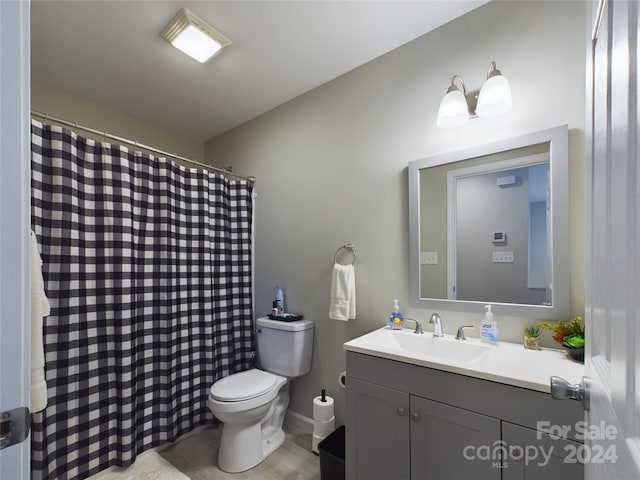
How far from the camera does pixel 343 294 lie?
1777 millimetres

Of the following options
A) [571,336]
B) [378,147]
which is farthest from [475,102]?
[571,336]

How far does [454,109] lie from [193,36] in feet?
4.70

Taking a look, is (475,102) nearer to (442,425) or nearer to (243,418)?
(442,425)

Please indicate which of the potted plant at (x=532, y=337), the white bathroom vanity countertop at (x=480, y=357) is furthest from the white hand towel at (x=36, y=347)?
the potted plant at (x=532, y=337)

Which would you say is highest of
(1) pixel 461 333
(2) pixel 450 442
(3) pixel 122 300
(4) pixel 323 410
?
(3) pixel 122 300

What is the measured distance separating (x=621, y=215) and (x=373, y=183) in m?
1.44

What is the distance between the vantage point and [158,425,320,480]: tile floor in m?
1.66

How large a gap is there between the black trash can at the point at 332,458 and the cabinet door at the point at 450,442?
1.53 feet

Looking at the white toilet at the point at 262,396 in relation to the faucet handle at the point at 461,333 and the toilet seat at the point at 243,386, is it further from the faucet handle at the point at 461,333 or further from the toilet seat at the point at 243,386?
the faucet handle at the point at 461,333

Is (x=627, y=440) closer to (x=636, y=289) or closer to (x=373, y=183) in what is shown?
(x=636, y=289)

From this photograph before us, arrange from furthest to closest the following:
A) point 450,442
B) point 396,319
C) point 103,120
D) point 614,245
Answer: point 103,120
point 396,319
point 450,442
point 614,245

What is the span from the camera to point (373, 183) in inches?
71.5

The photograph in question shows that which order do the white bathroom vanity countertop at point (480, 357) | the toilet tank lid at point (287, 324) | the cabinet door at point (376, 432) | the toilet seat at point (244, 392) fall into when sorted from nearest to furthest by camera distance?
1. the white bathroom vanity countertop at point (480, 357)
2. the cabinet door at point (376, 432)
3. the toilet seat at point (244, 392)
4. the toilet tank lid at point (287, 324)

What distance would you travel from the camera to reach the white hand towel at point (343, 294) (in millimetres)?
1759
